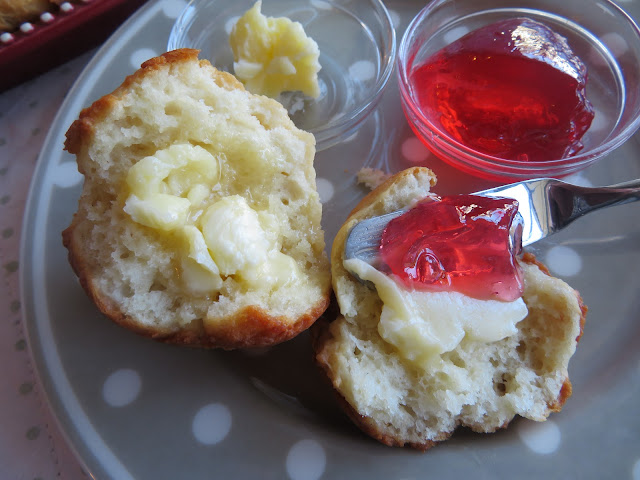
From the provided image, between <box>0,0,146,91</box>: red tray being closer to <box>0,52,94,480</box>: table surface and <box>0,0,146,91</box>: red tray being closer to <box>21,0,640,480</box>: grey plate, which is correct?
<box>0,52,94,480</box>: table surface

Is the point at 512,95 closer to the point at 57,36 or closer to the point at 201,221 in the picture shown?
the point at 201,221

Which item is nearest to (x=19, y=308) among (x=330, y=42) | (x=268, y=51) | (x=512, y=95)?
(x=268, y=51)

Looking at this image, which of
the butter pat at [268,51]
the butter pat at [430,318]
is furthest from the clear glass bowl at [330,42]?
the butter pat at [430,318]

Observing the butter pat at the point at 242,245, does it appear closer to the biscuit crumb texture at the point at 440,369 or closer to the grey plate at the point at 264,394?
the biscuit crumb texture at the point at 440,369

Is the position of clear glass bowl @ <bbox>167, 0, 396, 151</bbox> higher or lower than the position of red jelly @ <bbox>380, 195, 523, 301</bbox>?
higher

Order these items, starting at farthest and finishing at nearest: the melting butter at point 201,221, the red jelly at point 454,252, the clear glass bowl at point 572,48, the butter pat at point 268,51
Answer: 1. the butter pat at point 268,51
2. the clear glass bowl at point 572,48
3. the red jelly at point 454,252
4. the melting butter at point 201,221

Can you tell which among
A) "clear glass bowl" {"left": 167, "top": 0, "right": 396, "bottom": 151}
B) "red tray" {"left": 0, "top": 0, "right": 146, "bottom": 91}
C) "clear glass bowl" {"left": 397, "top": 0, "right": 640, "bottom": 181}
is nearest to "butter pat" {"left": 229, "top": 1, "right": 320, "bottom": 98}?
"clear glass bowl" {"left": 167, "top": 0, "right": 396, "bottom": 151}

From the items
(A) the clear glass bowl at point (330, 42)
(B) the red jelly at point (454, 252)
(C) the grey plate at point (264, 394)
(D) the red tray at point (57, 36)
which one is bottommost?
(C) the grey plate at point (264, 394)
